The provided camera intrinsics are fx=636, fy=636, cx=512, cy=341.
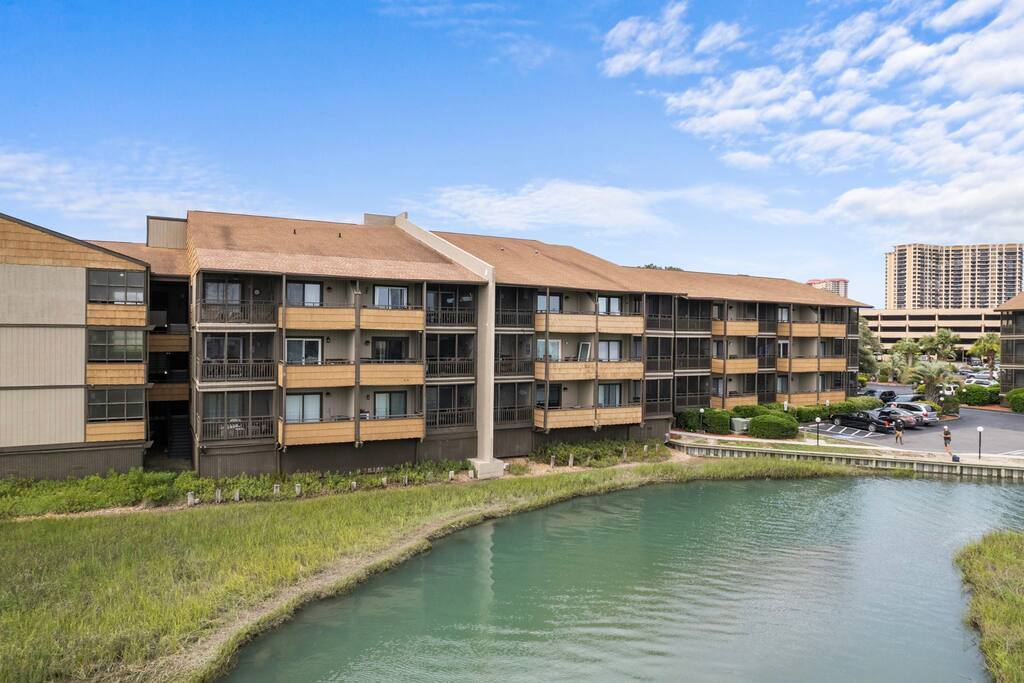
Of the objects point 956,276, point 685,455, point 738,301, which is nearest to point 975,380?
point 738,301

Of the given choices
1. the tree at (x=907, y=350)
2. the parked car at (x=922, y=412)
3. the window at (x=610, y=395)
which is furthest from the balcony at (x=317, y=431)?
the tree at (x=907, y=350)

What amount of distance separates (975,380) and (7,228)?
9637 cm

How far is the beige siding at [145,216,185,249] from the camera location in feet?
121

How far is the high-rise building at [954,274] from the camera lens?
174 meters

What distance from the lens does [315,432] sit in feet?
95.2

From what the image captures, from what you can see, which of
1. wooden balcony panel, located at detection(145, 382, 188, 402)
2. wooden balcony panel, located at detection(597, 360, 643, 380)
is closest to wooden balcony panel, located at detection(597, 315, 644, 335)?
wooden balcony panel, located at detection(597, 360, 643, 380)

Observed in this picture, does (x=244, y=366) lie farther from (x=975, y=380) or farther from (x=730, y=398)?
(x=975, y=380)

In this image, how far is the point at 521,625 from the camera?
18531 mm

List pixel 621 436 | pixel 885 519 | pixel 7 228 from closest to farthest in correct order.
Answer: pixel 7 228, pixel 885 519, pixel 621 436

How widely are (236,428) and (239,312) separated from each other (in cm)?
529

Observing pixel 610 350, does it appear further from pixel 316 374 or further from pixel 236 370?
pixel 236 370

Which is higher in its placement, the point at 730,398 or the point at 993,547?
the point at 730,398

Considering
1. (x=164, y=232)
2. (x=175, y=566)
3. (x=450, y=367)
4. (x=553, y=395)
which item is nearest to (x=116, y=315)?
(x=164, y=232)

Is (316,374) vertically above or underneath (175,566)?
above
